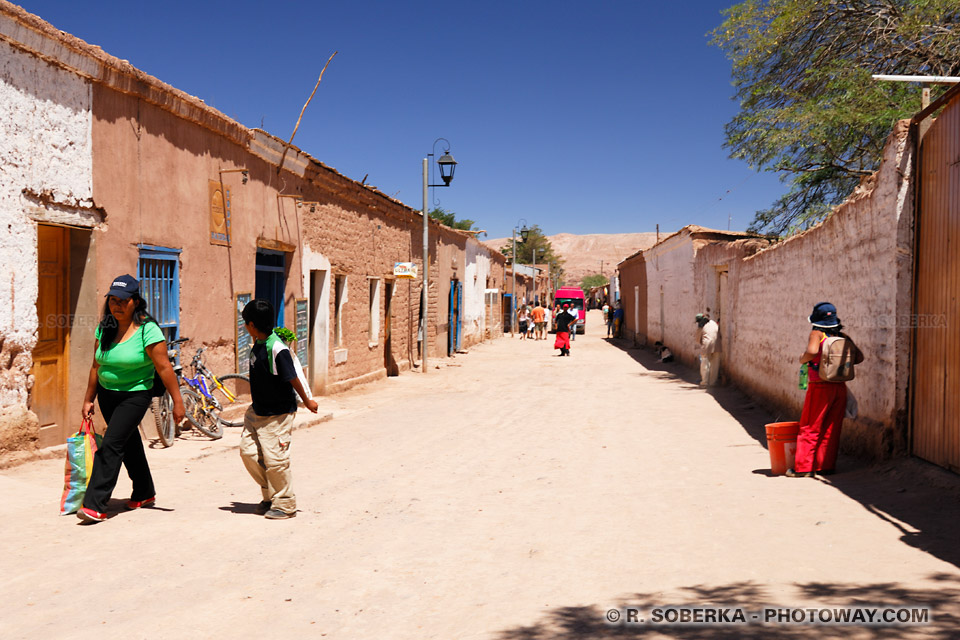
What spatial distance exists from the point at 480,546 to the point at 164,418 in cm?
483

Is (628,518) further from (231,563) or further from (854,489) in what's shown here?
(231,563)

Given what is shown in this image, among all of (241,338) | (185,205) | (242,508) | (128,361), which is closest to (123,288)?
(128,361)

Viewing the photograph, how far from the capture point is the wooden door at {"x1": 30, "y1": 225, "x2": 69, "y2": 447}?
23.2ft

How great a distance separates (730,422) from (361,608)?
7.88m

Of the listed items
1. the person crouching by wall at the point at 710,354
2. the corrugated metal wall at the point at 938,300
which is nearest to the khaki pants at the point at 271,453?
the corrugated metal wall at the point at 938,300

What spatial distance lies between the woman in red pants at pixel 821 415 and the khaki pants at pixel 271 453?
4.44 meters

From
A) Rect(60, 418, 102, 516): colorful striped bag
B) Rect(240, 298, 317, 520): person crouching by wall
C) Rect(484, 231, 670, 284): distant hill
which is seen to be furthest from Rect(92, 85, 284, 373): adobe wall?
Rect(484, 231, 670, 284): distant hill

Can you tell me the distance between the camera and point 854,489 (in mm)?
6230

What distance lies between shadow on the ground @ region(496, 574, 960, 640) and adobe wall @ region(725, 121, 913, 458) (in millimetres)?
3158

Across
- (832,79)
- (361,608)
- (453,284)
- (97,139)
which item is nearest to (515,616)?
(361,608)

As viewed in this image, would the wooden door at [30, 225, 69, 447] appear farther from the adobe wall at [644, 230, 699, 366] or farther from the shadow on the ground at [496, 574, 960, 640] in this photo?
the adobe wall at [644, 230, 699, 366]

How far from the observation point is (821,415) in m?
6.85

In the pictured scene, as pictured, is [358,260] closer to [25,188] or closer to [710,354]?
[710,354]

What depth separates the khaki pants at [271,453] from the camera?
5.48 meters
